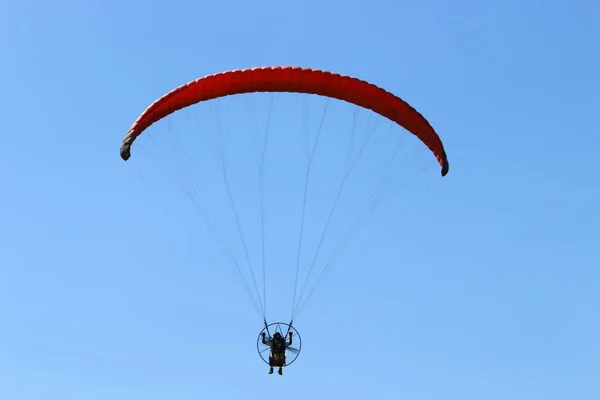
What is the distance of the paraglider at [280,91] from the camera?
34469 mm

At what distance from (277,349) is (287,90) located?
26.2 ft

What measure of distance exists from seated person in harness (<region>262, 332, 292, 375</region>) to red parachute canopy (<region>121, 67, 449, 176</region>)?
7.32 meters

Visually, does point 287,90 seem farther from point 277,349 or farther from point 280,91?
point 277,349

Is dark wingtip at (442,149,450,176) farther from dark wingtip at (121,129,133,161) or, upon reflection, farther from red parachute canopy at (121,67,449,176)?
dark wingtip at (121,129,133,161)

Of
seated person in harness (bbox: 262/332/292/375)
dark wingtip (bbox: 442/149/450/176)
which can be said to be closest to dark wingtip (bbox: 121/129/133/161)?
seated person in harness (bbox: 262/332/292/375)

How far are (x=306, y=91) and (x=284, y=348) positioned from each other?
314 inches

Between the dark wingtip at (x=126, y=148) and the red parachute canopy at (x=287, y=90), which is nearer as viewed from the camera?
the red parachute canopy at (x=287, y=90)

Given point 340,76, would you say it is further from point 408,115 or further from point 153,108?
point 153,108

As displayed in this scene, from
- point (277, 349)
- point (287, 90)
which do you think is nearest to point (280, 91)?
point (287, 90)

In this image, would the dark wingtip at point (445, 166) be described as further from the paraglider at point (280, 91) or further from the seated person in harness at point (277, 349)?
the seated person in harness at point (277, 349)

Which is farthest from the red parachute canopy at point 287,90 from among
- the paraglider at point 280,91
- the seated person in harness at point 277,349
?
the seated person in harness at point 277,349

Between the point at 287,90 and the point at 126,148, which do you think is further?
the point at 126,148

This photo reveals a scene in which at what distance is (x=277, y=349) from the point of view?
34969 mm

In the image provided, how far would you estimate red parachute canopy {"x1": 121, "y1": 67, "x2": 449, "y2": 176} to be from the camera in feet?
113
